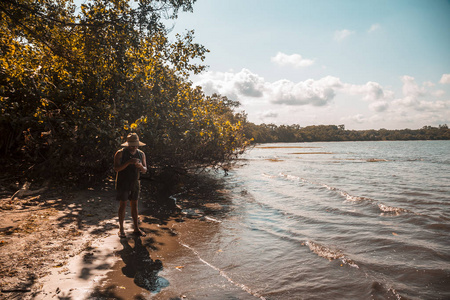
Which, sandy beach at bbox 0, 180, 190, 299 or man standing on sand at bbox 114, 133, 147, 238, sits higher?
man standing on sand at bbox 114, 133, 147, 238

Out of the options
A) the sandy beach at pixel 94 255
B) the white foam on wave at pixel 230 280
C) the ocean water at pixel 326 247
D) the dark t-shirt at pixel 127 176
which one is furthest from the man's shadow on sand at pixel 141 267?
the dark t-shirt at pixel 127 176

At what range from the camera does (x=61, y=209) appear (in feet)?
26.5

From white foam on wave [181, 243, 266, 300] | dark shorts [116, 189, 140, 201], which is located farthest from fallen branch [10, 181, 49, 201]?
white foam on wave [181, 243, 266, 300]

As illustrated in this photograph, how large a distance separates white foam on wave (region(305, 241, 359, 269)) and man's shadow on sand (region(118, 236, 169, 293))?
356cm

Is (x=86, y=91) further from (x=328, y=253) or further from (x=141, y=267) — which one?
(x=328, y=253)

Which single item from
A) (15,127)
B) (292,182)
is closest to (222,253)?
(15,127)

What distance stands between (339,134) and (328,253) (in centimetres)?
14697

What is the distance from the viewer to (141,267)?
5012mm

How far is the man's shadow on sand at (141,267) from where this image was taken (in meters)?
4.46

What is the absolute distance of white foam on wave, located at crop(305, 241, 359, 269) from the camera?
573 centimetres

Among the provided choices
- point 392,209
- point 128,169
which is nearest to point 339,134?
point 392,209

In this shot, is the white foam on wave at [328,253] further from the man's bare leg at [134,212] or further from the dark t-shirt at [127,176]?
the dark t-shirt at [127,176]

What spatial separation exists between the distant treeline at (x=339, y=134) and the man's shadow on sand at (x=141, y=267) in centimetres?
11455

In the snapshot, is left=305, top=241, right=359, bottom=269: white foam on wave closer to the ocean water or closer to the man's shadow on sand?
the ocean water
